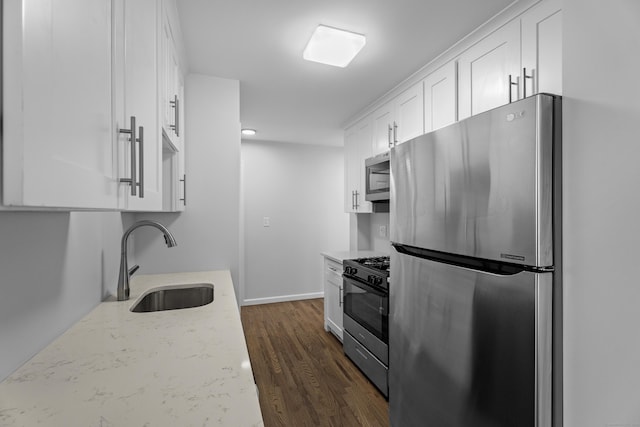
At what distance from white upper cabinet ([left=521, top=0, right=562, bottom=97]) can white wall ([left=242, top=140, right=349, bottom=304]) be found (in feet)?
11.1

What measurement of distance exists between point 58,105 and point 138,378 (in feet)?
2.27

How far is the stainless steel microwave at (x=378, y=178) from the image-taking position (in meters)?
2.53

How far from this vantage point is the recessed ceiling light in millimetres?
1720

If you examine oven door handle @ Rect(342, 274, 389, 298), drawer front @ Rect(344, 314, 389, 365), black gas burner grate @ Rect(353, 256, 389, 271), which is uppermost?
black gas burner grate @ Rect(353, 256, 389, 271)

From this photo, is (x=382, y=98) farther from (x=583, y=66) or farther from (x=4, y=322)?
(x=4, y=322)

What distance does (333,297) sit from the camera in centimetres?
317

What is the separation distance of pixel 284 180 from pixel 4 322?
3.82 meters

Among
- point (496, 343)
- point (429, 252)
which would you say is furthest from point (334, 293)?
point (496, 343)

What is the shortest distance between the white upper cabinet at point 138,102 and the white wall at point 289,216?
3228 mm

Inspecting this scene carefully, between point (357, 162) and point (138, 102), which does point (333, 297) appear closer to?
point (357, 162)

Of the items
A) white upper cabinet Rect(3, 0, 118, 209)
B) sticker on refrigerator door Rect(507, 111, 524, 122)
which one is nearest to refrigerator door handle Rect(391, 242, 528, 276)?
sticker on refrigerator door Rect(507, 111, 524, 122)

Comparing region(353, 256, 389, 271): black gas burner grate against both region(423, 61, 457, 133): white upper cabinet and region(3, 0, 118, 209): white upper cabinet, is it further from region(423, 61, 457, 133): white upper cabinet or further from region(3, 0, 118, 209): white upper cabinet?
region(3, 0, 118, 209): white upper cabinet

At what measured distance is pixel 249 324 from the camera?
3.56 meters

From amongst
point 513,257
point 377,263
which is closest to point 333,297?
point 377,263
